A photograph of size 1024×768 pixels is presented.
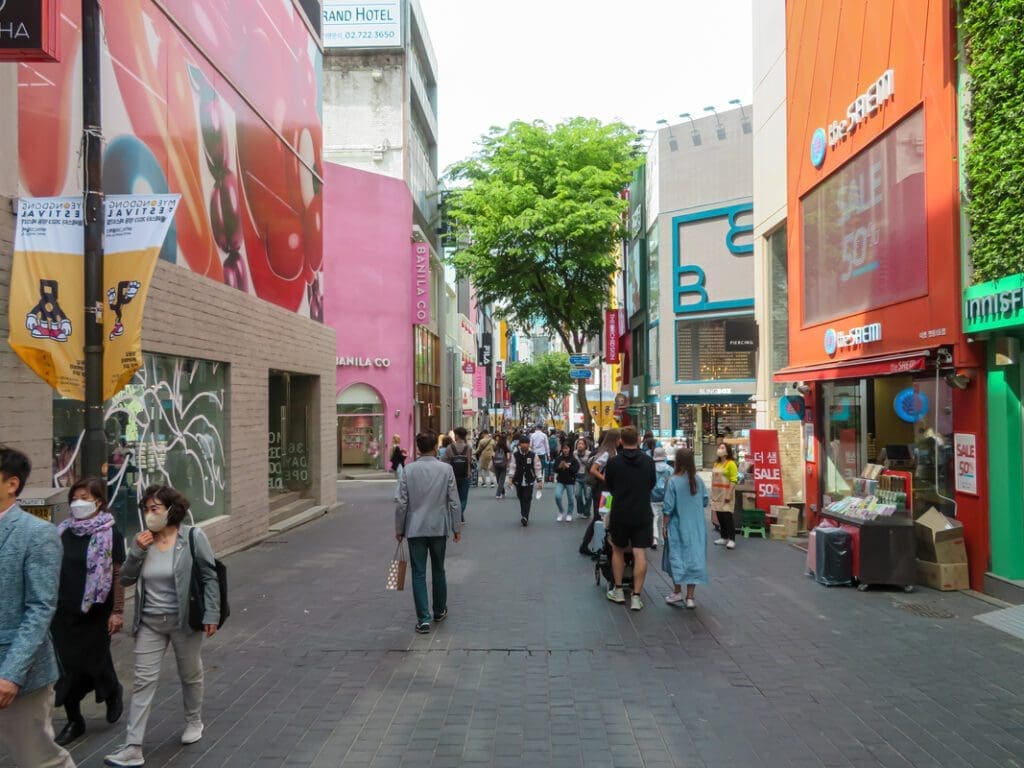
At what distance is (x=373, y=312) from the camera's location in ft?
115

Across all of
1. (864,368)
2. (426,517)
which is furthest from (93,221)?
(864,368)

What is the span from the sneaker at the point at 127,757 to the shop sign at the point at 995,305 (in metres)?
7.96

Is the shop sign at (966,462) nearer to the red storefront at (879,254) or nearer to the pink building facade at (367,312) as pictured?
the red storefront at (879,254)

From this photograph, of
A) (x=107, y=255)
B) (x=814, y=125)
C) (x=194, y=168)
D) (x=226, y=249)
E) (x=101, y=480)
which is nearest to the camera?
(x=101, y=480)

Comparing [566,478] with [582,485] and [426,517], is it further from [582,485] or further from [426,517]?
[426,517]

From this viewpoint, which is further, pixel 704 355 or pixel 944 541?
pixel 704 355

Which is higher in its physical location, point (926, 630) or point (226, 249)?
point (226, 249)

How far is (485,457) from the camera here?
2814cm

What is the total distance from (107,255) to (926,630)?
24.8 ft

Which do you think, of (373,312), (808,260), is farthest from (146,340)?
(373,312)

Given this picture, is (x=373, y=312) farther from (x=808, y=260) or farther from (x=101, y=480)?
(x=101, y=480)

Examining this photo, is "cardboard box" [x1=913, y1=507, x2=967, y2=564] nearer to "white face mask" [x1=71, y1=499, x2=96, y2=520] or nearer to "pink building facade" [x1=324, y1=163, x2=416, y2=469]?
"white face mask" [x1=71, y1=499, x2=96, y2=520]

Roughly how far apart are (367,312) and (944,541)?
2736 cm

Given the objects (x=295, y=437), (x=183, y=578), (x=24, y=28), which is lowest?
(x=183, y=578)
